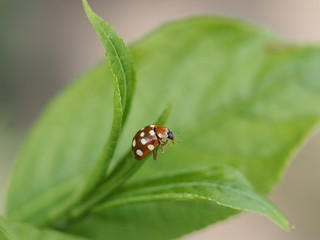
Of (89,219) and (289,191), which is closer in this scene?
(89,219)

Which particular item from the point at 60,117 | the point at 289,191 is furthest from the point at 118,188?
the point at 289,191

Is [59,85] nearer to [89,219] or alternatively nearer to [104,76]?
[104,76]

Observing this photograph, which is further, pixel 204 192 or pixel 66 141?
pixel 66 141

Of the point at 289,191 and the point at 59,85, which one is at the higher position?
the point at 59,85

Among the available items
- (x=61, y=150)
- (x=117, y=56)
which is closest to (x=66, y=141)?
(x=61, y=150)

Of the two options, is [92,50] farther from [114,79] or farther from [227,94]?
[114,79]

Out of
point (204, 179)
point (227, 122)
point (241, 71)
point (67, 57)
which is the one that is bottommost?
point (204, 179)

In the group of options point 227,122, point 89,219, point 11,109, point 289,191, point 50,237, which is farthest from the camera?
point 289,191
